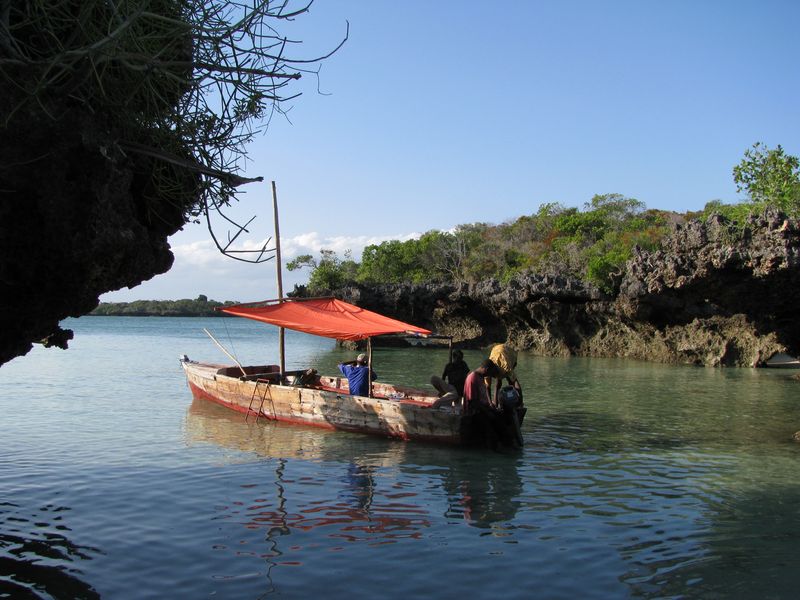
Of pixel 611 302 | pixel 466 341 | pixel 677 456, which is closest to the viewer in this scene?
pixel 677 456

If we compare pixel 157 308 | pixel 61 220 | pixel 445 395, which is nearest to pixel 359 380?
pixel 445 395

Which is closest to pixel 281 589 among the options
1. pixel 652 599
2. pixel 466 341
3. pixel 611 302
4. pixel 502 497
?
pixel 652 599

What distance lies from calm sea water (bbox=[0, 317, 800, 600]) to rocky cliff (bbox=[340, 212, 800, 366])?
4.50m

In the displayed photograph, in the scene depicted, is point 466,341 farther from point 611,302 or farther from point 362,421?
point 362,421

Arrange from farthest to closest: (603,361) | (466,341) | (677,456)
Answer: (466,341) → (603,361) → (677,456)

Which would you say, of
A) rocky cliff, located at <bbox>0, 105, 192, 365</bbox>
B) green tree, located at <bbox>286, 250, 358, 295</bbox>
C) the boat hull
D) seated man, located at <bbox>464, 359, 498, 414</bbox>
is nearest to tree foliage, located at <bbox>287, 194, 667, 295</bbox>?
green tree, located at <bbox>286, 250, 358, 295</bbox>

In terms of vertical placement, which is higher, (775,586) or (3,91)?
(3,91)

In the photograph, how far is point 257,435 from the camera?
13258 millimetres

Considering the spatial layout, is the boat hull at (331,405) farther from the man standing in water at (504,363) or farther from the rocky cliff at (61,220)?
the rocky cliff at (61,220)

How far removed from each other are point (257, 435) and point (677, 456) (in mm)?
7478

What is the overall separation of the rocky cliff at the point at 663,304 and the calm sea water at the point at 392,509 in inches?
177

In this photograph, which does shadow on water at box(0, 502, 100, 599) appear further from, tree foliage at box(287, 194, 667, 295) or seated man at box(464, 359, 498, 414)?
tree foliage at box(287, 194, 667, 295)

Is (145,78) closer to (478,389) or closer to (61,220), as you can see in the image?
(61,220)

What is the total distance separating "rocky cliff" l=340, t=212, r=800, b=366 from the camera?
1864cm
